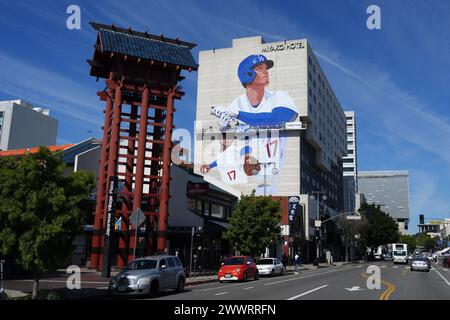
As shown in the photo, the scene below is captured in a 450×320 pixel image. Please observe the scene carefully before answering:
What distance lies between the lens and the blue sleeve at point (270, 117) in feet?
289

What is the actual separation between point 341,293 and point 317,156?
82.4 metres

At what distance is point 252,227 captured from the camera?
41.7 metres

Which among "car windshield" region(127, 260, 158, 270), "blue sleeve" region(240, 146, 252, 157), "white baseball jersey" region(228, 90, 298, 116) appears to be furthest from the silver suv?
"white baseball jersey" region(228, 90, 298, 116)

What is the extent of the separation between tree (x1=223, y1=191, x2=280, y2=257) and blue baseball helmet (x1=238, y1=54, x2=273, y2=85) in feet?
175

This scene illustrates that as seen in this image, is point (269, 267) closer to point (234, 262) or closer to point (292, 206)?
point (234, 262)

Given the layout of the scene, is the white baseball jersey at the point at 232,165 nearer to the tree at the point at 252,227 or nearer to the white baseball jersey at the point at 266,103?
the white baseball jersey at the point at 266,103

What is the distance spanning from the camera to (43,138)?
4481 inches

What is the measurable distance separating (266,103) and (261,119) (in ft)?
10.6

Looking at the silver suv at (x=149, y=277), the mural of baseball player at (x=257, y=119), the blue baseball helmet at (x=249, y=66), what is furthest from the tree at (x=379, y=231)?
the silver suv at (x=149, y=277)

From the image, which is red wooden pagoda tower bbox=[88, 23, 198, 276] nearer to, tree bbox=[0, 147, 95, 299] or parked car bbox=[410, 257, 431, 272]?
tree bbox=[0, 147, 95, 299]

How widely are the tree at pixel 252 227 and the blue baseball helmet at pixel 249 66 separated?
175 feet
